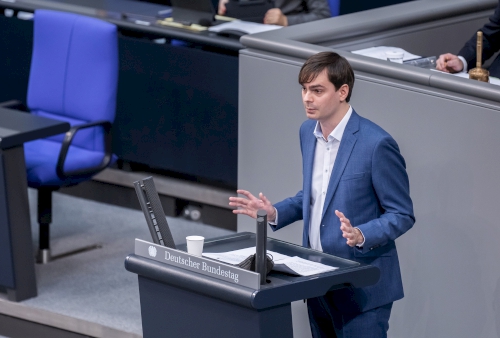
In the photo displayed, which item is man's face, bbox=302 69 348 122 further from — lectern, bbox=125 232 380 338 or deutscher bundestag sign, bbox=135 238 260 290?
deutscher bundestag sign, bbox=135 238 260 290

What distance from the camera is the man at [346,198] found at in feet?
9.34

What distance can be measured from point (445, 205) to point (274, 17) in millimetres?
2157

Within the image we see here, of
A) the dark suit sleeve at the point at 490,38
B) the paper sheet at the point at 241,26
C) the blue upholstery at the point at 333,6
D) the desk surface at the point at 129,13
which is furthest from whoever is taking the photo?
the blue upholstery at the point at 333,6

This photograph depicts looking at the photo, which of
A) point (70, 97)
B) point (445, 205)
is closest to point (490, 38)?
point (445, 205)

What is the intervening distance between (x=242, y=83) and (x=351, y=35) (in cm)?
54

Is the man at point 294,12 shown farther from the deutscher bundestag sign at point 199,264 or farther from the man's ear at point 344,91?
the deutscher bundestag sign at point 199,264

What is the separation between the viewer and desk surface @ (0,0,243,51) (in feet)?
17.3

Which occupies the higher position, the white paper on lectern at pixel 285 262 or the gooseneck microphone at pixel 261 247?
the gooseneck microphone at pixel 261 247

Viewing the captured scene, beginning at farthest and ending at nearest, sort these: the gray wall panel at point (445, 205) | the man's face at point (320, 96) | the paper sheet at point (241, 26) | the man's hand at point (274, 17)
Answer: the man's hand at point (274, 17)
the paper sheet at point (241, 26)
the gray wall panel at point (445, 205)
the man's face at point (320, 96)

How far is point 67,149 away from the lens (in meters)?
4.86

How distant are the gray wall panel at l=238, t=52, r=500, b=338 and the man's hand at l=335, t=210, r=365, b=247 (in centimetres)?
82

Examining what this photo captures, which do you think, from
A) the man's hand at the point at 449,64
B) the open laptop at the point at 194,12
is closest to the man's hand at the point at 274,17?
the open laptop at the point at 194,12

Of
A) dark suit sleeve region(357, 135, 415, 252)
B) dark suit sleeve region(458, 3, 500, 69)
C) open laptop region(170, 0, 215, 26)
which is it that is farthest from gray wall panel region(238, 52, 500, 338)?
open laptop region(170, 0, 215, 26)

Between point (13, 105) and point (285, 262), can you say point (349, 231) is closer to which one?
point (285, 262)
